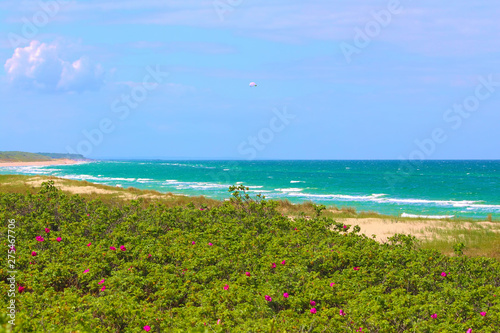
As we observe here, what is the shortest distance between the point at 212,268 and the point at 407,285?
348 cm

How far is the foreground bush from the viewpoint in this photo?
18.7 ft

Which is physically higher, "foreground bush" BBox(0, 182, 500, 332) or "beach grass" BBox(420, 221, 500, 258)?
"foreground bush" BBox(0, 182, 500, 332)

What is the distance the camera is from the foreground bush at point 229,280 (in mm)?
5711

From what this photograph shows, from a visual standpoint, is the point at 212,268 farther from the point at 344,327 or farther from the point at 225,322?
the point at 344,327

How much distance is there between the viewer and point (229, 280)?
24.0 feet

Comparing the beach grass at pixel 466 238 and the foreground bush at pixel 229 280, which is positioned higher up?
the foreground bush at pixel 229 280

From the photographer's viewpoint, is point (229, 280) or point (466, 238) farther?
point (466, 238)

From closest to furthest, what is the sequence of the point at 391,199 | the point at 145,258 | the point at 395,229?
the point at 145,258 → the point at 395,229 → the point at 391,199

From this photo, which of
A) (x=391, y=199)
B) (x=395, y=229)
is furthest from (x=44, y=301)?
(x=391, y=199)

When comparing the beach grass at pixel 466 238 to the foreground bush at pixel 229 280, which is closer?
the foreground bush at pixel 229 280

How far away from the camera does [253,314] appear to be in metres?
5.96

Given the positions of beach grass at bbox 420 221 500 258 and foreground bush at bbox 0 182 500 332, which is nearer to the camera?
foreground bush at bbox 0 182 500 332

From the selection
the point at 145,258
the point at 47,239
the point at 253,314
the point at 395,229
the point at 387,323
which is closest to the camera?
the point at 387,323

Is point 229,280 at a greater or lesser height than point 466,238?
greater
